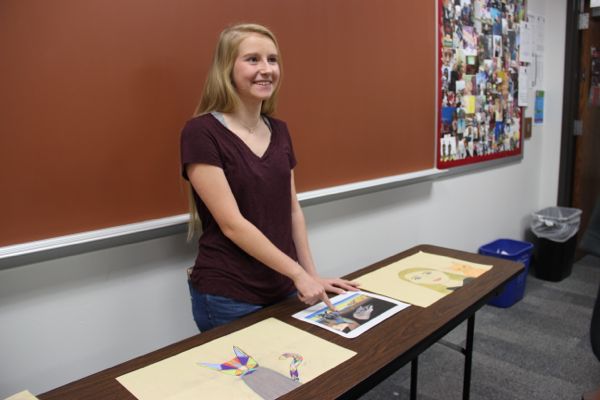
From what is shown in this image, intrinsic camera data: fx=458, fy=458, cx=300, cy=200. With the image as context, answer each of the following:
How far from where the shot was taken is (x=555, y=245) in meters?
3.39

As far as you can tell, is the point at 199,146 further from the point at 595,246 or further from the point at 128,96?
the point at 595,246

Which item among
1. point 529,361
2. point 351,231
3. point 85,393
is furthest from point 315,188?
point 529,361

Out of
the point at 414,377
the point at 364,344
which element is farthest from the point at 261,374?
the point at 414,377

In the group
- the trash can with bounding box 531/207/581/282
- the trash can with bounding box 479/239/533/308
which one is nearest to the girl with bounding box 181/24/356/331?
the trash can with bounding box 479/239/533/308

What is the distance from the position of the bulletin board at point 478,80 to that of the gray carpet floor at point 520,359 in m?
1.00

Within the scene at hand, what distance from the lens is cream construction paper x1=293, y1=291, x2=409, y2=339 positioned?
1.14 m

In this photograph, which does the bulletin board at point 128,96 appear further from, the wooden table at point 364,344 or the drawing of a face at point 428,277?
the drawing of a face at point 428,277

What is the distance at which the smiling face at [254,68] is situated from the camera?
124 centimetres

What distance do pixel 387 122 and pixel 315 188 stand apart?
22.6 inches

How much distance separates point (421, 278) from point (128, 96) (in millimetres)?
1061

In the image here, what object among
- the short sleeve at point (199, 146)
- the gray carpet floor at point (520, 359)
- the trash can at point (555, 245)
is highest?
the short sleeve at point (199, 146)

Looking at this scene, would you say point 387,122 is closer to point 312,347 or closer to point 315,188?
point 315,188

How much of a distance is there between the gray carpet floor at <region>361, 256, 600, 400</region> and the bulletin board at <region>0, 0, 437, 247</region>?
105cm

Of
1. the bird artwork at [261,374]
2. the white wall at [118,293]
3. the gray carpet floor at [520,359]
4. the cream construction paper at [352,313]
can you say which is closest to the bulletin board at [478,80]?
the white wall at [118,293]
